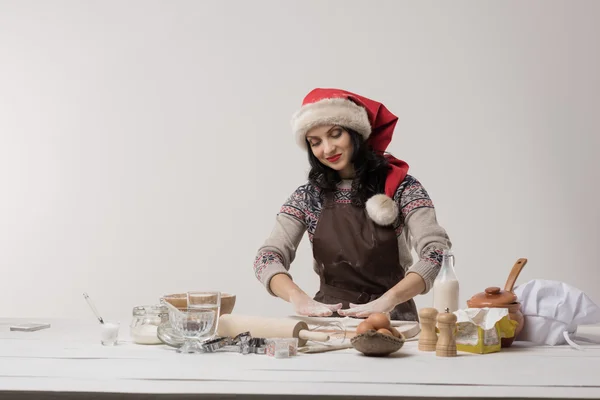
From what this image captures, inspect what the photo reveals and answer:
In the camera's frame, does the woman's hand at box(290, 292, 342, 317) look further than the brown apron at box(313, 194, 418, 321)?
No

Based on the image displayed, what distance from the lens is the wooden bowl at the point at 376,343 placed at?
161cm

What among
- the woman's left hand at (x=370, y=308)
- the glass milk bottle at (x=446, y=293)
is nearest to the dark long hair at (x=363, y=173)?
the woman's left hand at (x=370, y=308)

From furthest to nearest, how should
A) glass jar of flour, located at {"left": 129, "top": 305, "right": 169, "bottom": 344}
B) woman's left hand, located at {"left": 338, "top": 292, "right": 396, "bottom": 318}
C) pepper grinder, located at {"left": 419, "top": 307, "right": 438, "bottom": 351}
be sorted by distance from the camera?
1. woman's left hand, located at {"left": 338, "top": 292, "right": 396, "bottom": 318}
2. glass jar of flour, located at {"left": 129, "top": 305, "right": 169, "bottom": 344}
3. pepper grinder, located at {"left": 419, "top": 307, "right": 438, "bottom": 351}

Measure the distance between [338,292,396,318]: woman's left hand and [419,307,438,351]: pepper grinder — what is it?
0.39m

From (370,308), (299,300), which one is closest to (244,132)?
(299,300)

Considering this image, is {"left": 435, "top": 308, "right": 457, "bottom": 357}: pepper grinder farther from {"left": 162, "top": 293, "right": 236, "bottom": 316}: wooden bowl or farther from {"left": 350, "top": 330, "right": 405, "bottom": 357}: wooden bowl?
{"left": 162, "top": 293, "right": 236, "bottom": 316}: wooden bowl

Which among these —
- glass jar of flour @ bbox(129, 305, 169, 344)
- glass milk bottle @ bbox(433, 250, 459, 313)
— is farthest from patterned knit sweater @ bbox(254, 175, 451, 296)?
glass jar of flour @ bbox(129, 305, 169, 344)

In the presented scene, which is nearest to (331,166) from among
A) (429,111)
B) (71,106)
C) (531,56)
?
(429,111)

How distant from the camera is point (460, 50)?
4.44 m

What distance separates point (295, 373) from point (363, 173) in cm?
144

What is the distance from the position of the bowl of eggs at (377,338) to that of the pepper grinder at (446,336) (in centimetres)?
9

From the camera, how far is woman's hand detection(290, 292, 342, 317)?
2148mm

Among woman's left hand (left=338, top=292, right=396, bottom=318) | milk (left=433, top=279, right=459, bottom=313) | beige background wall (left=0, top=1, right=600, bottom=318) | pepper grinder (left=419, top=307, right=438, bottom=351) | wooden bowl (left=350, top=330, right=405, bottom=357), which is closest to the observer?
wooden bowl (left=350, top=330, right=405, bottom=357)

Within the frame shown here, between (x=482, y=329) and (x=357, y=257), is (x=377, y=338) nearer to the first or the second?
(x=482, y=329)
